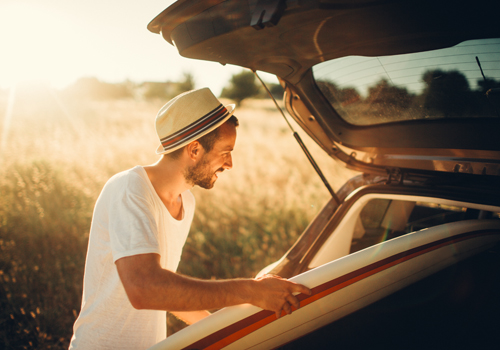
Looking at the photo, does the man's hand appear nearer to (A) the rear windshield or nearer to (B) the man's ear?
(B) the man's ear

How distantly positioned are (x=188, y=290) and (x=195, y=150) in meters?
0.74

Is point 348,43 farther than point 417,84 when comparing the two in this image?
No

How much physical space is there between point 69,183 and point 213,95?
5098mm

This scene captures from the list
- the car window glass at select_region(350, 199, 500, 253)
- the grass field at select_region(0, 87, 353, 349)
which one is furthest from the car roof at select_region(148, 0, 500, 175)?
the grass field at select_region(0, 87, 353, 349)

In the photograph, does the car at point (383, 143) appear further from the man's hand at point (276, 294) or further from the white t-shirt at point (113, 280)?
the white t-shirt at point (113, 280)

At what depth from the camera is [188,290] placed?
3.60 ft

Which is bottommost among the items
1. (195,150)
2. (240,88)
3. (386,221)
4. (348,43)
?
(386,221)

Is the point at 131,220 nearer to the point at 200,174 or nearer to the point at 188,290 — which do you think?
the point at 188,290

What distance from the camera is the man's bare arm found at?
42.8 inches

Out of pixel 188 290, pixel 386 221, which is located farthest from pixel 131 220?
pixel 386 221

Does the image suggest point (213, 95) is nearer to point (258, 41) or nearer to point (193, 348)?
point (258, 41)

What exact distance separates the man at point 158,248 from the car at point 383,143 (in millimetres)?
138

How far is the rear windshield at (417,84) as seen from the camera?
142cm

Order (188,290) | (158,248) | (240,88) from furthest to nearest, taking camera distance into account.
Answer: (240,88)
(158,248)
(188,290)
